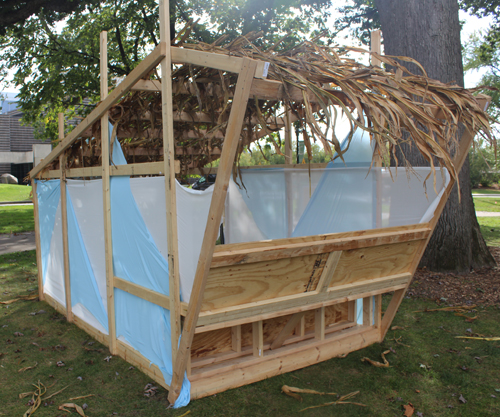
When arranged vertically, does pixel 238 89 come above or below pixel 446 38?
below

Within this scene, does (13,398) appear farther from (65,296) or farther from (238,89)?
(238,89)

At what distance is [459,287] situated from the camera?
271 inches

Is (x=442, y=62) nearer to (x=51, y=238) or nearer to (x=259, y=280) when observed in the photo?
(x=259, y=280)

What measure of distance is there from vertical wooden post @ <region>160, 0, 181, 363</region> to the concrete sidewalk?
8.64 meters

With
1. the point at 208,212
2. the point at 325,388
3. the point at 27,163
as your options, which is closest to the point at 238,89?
the point at 208,212

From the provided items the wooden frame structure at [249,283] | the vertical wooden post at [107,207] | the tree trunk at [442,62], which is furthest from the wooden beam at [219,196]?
the tree trunk at [442,62]

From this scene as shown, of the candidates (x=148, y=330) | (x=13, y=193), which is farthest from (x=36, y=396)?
(x=13, y=193)

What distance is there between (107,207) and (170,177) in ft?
4.67

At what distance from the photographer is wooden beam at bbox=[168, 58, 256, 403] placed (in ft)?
9.29

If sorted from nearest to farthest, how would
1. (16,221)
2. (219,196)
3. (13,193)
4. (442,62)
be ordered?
(219,196)
(442,62)
(16,221)
(13,193)

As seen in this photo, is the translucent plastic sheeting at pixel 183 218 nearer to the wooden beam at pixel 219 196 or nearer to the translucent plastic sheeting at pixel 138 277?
the translucent plastic sheeting at pixel 138 277

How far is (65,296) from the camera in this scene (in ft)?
19.5

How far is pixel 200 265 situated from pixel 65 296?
3.63m

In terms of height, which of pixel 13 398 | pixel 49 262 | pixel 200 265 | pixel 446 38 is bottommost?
pixel 13 398
